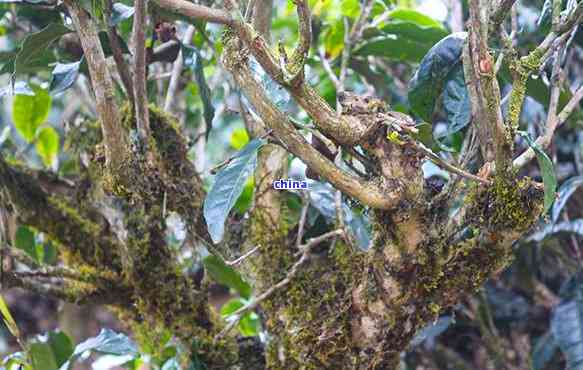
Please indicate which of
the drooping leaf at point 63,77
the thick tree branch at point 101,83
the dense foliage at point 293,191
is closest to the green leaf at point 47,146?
the dense foliage at point 293,191

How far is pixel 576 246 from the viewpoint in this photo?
133 cm

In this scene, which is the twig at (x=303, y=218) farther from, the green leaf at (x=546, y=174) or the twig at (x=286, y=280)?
the green leaf at (x=546, y=174)

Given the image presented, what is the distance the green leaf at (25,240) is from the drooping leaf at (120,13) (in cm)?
50

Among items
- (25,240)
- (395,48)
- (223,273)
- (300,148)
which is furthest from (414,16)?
(25,240)

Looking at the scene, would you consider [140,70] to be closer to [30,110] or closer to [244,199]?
[244,199]

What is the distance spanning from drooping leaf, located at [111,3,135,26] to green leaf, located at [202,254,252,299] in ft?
1.25

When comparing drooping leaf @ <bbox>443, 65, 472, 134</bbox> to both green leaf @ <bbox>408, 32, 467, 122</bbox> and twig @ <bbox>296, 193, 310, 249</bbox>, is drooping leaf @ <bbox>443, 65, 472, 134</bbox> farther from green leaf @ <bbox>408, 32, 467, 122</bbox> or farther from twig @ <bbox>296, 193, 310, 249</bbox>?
twig @ <bbox>296, 193, 310, 249</bbox>

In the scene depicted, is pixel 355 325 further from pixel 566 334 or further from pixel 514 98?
pixel 566 334

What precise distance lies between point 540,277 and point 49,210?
102cm

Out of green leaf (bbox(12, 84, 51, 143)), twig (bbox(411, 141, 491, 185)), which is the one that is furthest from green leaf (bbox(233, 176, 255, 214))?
twig (bbox(411, 141, 491, 185))

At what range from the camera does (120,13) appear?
3.01 ft

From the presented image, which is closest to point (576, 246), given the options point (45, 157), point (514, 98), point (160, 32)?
point (514, 98)

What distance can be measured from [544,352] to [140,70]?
0.88 m

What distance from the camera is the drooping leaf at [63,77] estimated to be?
0.94 metres
